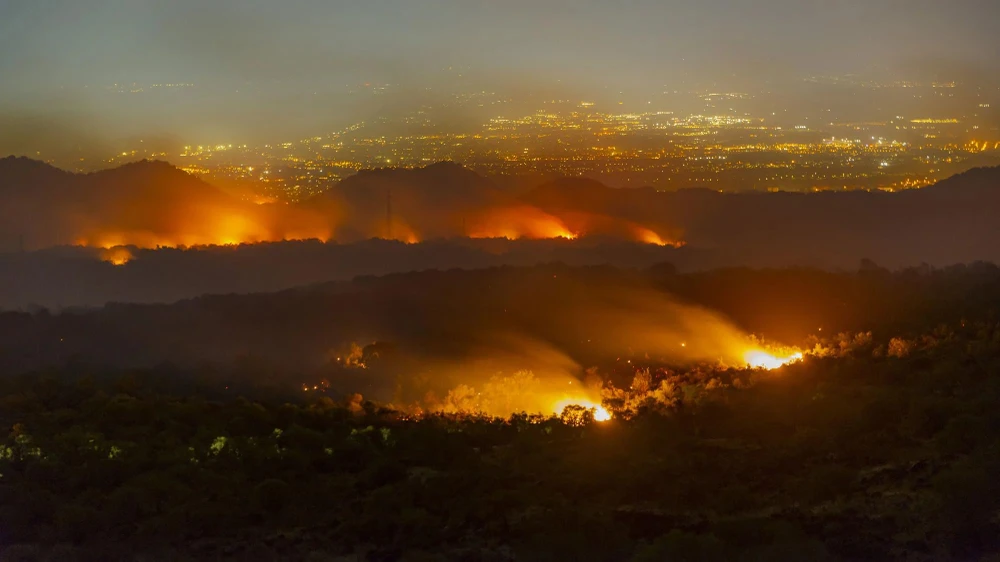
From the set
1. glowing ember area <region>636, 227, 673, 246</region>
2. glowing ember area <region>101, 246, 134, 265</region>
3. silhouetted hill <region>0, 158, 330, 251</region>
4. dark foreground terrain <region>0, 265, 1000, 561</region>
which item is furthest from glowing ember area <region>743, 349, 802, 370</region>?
silhouetted hill <region>0, 158, 330, 251</region>

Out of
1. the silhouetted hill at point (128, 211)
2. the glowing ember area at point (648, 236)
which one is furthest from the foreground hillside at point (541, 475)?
the silhouetted hill at point (128, 211)

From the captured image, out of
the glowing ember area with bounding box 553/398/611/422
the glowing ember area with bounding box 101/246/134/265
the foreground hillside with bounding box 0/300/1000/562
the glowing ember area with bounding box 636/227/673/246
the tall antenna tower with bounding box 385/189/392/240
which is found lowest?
the glowing ember area with bounding box 553/398/611/422

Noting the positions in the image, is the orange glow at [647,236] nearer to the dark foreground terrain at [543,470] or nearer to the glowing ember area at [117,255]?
the dark foreground terrain at [543,470]

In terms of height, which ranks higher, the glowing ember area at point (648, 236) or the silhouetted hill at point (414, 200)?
the silhouetted hill at point (414, 200)

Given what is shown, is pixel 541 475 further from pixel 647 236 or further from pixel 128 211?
pixel 128 211

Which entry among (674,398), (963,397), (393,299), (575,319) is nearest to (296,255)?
(393,299)

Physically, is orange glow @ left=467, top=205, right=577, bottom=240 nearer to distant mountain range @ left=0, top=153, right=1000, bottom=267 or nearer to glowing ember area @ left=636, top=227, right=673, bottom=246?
distant mountain range @ left=0, top=153, right=1000, bottom=267

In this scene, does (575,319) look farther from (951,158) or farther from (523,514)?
(951,158)
